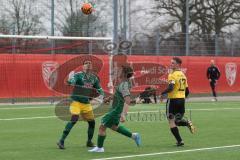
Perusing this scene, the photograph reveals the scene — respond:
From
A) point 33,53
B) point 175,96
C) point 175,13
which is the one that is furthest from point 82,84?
point 175,13

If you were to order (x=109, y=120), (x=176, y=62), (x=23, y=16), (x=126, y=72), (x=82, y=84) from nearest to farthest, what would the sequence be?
(x=126, y=72) < (x=109, y=120) < (x=82, y=84) < (x=176, y=62) < (x=23, y=16)

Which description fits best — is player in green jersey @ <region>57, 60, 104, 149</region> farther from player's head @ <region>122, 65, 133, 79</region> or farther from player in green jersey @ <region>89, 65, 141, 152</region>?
player's head @ <region>122, 65, 133, 79</region>

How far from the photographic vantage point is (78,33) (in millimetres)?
35781

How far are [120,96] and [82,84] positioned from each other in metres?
1.22

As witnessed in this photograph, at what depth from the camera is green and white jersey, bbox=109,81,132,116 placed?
13.7 m

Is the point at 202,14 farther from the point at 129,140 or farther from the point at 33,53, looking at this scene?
the point at 129,140

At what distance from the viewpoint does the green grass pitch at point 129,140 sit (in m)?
13.1

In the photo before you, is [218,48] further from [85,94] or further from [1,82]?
[85,94]

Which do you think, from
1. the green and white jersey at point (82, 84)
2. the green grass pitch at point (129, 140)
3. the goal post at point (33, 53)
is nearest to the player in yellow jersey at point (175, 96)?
the green grass pitch at point (129, 140)

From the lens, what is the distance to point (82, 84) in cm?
1464

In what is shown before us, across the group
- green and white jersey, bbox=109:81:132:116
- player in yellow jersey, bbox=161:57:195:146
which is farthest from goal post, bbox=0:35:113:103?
green and white jersey, bbox=109:81:132:116

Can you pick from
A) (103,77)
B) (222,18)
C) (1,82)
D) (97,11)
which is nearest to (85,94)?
(1,82)

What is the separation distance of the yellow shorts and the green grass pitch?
2.24 feet

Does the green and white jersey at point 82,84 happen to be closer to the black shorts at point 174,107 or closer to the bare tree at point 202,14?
the black shorts at point 174,107
